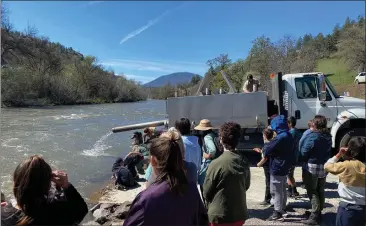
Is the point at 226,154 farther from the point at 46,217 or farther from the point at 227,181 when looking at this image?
the point at 46,217

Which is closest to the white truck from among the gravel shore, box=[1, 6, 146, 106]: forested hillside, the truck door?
the truck door

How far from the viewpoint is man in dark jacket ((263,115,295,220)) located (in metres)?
5.44

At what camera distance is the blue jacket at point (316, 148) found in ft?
17.0

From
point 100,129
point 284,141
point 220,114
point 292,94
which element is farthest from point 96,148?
point 284,141

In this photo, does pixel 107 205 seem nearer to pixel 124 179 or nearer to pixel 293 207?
pixel 124 179

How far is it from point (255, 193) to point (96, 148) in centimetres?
1058

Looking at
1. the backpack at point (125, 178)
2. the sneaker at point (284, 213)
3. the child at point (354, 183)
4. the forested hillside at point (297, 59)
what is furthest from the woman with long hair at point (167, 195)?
the forested hillside at point (297, 59)

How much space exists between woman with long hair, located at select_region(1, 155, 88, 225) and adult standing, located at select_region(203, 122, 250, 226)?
5.34 feet

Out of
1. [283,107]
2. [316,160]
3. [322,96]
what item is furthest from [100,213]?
[322,96]

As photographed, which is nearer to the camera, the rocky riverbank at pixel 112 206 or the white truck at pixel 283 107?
the rocky riverbank at pixel 112 206

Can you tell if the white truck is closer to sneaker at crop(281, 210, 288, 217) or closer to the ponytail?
sneaker at crop(281, 210, 288, 217)

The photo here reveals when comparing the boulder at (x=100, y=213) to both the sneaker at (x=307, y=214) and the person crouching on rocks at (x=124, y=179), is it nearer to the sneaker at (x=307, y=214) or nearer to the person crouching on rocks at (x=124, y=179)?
the person crouching on rocks at (x=124, y=179)

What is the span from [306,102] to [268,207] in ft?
15.0

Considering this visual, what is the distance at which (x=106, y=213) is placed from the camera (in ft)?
21.0
